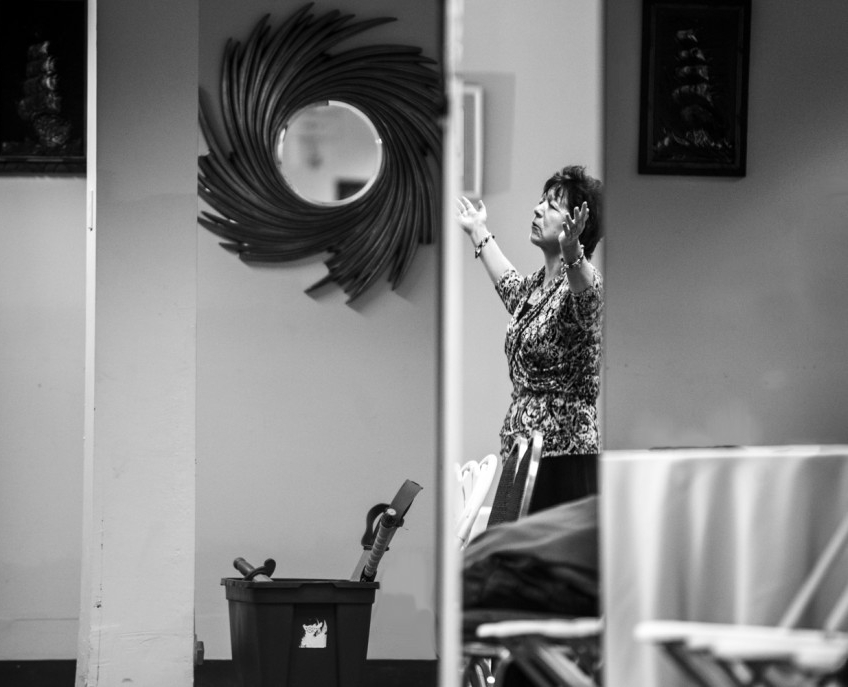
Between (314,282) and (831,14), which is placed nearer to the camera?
(831,14)

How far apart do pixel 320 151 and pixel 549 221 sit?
1.87 metres

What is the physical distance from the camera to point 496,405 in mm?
4277

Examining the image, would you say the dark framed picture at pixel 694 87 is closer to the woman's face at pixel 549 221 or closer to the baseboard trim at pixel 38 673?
the woman's face at pixel 549 221

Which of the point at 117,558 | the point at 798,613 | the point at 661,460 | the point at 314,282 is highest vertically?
the point at 314,282

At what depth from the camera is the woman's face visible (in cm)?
287

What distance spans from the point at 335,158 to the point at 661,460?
2842mm

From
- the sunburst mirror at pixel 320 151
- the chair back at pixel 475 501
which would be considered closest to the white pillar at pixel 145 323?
the sunburst mirror at pixel 320 151

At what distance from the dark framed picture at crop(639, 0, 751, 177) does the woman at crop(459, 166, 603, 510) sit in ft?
2.44

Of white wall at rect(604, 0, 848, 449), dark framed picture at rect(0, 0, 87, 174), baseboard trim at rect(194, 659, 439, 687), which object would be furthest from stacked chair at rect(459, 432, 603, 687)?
dark framed picture at rect(0, 0, 87, 174)

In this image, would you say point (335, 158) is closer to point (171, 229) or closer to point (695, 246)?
point (171, 229)

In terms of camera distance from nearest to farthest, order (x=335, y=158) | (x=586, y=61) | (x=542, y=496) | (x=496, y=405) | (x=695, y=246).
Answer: (x=542, y=496), (x=586, y=61), (x=695, y=246), (x=496, y=405), (x=335, y=158)

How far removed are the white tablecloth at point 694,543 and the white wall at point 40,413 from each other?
313cm

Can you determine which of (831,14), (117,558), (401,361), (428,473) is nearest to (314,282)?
(401,361)

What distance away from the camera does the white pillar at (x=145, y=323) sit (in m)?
3.56
